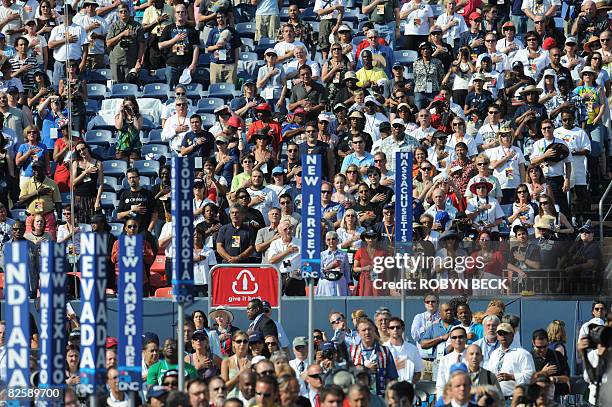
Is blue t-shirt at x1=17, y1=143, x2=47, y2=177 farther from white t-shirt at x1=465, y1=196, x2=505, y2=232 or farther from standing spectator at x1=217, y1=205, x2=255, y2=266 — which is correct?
white t-shirt at x1=465, y1=196, x2=505, y2=232

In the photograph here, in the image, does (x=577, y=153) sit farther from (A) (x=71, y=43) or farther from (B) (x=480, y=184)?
(A) (x=71, y=43)

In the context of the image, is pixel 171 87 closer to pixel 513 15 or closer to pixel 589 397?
pixel 513 15

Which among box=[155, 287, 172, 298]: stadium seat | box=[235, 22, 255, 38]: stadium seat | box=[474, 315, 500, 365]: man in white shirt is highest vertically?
box=[235, 22, 255, 38]: stadium seat

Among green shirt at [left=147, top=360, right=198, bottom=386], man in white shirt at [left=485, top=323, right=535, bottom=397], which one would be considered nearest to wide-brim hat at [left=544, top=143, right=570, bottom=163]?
man in white shirt at [left=485, top=323, right=535, bottom=397]

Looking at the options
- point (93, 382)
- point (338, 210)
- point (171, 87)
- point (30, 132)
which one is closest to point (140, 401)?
point (93, 382)

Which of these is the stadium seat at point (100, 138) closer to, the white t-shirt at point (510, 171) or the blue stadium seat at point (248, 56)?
the blue stadium seat at point (248, 56)

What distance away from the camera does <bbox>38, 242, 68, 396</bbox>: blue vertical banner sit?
1226 centimetres

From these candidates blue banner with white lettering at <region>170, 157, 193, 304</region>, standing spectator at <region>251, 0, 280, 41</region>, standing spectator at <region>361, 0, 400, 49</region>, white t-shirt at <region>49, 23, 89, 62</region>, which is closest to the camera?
blue banner with white lettering at <region>170, 157, 193, 304</region>

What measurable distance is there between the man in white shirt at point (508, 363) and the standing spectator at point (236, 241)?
4399mm

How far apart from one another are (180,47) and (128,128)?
2.26 m

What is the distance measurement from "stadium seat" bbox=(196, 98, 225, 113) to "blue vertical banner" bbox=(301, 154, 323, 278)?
9.03m

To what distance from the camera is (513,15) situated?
27.0m

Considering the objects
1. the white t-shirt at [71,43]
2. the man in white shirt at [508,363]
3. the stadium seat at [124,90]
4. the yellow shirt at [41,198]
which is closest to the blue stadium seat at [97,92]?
the stadium seat at [124,90]

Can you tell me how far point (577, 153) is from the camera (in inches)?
907
